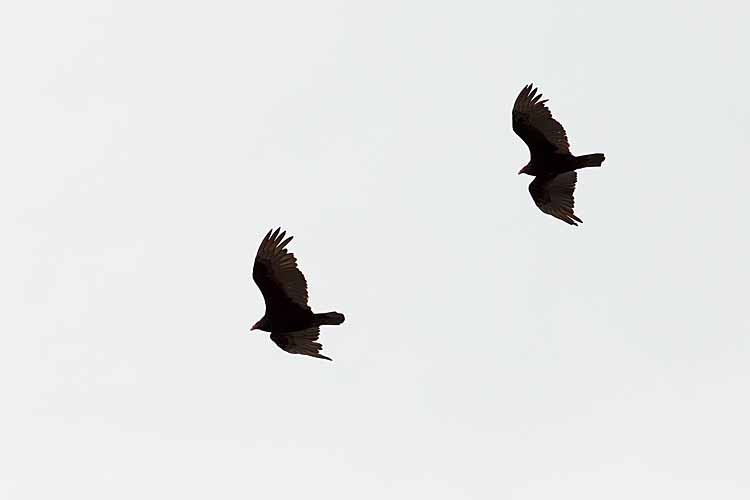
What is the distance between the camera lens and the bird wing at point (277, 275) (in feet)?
87.5

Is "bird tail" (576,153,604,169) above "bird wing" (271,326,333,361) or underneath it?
above

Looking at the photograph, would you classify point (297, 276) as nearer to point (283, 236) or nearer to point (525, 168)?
point (283, 236)

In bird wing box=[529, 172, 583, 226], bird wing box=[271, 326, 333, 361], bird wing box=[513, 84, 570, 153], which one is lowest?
bird wing box=[271, 326, 333, 361]

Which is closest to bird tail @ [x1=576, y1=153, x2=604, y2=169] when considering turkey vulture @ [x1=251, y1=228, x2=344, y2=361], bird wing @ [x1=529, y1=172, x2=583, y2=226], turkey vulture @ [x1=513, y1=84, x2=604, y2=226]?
turkey vulture @ [x1=513, y1=84, x2=604, y2=226]

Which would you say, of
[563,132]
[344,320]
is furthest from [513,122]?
[344,320]

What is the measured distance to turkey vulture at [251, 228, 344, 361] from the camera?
26703 millimetres

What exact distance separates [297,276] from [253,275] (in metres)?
0.92

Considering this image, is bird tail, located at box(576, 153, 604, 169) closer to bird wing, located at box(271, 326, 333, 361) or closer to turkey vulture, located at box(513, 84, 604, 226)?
turkey vulture, located at box(513, 84, 604, 226)

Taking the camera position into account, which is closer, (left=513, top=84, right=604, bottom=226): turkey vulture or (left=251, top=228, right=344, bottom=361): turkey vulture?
(left=251, top=228, right=344, bottom=361): turkey vulture

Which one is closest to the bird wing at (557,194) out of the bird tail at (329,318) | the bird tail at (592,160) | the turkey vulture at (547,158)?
the turkey vulture at (547,158)

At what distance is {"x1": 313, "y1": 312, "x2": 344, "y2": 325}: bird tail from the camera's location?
88.2ft

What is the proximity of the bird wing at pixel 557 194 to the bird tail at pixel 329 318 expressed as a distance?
6.54 m

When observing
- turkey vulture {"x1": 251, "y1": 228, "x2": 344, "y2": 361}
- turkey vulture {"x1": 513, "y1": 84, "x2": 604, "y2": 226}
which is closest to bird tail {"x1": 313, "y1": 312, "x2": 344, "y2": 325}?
turkey vulture {"x1": 251, "y1": 228, "x2": 344, "y2": 361}

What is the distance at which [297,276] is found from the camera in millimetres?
27016
